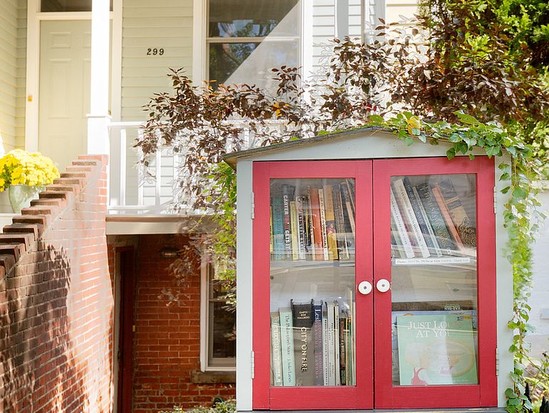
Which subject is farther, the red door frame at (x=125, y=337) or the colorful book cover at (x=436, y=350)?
the red door frame at (x=125, y=337)

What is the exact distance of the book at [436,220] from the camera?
10.8 ft

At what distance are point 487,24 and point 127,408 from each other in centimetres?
554

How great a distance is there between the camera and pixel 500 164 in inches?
126

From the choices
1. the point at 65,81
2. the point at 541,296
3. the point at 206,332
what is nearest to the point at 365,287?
the point at 541,296

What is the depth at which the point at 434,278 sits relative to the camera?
334 cm

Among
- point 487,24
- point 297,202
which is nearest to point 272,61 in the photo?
point 487,24

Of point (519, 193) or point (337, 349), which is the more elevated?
point (519, 193)

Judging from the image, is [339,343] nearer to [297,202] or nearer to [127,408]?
[297,202]

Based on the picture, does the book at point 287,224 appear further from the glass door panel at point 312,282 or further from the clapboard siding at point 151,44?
the clapboard siding at point 151,44

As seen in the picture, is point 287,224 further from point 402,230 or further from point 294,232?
point 402,230

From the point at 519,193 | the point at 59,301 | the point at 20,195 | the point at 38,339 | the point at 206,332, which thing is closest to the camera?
the point at 519,193

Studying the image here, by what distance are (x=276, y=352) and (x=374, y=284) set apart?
1.83 ft

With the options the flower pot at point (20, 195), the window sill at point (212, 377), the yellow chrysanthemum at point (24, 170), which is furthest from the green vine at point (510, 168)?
the window sill at point (212, 377)

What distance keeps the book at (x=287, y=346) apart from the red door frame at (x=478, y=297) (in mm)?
393
